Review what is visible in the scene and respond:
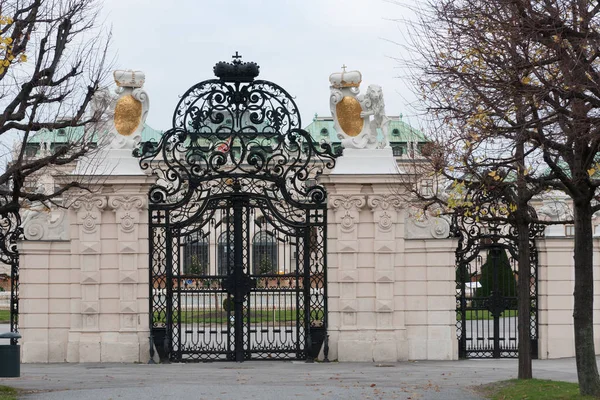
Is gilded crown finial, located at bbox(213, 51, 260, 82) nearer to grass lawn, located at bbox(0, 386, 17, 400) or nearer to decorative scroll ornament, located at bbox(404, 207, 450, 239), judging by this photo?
decorative scroll ornament, located at bbox(404, 207, 450, 239)

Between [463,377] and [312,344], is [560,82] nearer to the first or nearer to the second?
[463,377]

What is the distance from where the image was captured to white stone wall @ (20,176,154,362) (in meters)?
20.4

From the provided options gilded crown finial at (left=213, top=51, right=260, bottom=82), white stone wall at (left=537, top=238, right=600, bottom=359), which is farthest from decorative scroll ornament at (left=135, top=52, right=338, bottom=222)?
white stone wall at (left=537, top=238, right=600, bottom=359)

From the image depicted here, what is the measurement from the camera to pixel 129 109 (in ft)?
68.3

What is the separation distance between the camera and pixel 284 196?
20.5 m

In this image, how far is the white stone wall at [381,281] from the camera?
2053cm

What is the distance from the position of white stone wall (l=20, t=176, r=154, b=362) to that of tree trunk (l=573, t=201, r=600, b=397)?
9.07m

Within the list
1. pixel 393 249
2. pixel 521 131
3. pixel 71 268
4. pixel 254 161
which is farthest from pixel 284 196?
pixel 521 131

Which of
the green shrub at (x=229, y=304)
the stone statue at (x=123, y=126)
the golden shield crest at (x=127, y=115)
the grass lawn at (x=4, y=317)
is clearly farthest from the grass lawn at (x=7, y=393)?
the grass lawn at (x=4, y=317)

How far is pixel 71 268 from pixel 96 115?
4.51m

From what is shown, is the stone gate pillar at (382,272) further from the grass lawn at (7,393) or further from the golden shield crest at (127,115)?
the grass lawn at (7,393)

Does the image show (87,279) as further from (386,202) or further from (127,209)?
(386,202)

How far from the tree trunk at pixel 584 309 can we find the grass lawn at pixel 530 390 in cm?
26

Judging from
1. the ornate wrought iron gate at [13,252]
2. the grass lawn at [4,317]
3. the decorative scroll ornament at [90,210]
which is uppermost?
the decorative scroll ornament at [90,210]
